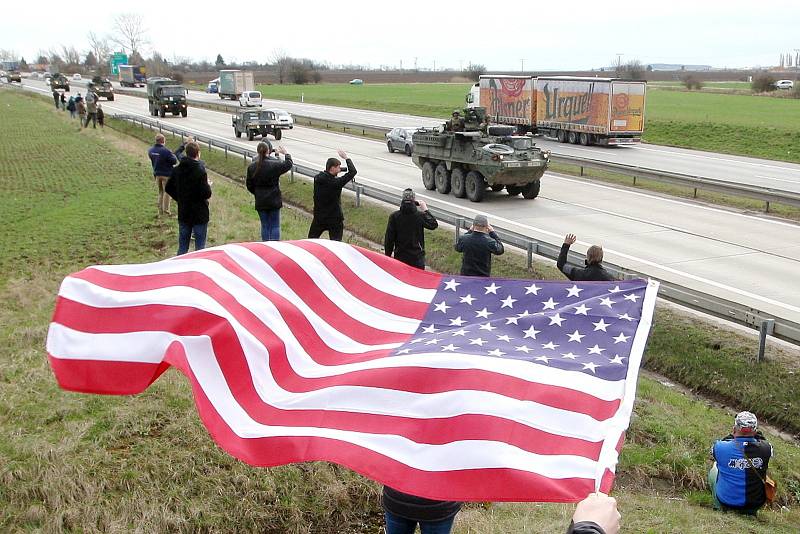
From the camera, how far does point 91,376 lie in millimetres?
5156

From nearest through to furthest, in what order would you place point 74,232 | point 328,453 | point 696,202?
point 328,453, point 74,232, point 696,202

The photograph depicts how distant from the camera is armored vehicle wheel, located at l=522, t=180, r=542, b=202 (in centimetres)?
2231

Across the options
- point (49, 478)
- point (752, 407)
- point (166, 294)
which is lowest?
point (752, 407)

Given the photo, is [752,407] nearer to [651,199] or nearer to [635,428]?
[635,428]

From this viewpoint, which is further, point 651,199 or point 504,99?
point 504,99

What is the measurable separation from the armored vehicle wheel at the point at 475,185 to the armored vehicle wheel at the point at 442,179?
1.00 meters

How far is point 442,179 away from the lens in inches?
923

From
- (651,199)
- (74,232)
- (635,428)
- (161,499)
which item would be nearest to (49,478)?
(161,499)

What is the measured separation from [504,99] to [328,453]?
4187cm

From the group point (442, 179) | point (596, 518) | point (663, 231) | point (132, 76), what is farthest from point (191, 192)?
point (132, 76)

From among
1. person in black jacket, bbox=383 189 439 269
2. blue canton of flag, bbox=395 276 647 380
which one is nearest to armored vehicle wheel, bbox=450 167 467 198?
person in black jacket, bbox=383 189 439 269

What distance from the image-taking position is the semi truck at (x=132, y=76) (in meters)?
106

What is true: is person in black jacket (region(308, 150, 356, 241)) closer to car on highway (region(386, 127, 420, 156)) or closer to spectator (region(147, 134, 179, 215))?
spectator (region(147, 134, 179, 215))

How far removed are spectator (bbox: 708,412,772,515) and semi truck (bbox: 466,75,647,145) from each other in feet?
104
